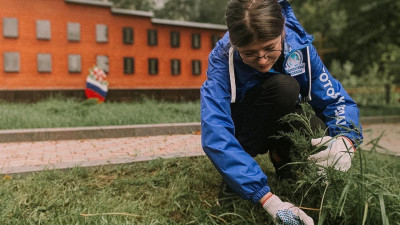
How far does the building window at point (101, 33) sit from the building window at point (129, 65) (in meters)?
1.59

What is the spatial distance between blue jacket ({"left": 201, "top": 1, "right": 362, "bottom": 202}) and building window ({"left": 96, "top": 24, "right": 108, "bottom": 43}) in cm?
1899

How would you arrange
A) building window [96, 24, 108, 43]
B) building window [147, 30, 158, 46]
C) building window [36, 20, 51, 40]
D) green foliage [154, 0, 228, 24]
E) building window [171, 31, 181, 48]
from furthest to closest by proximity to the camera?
green foliage [154, 0, 228, 24] < building window [171, 31, 181, 48] < building window [147, 30, 158, 46] < building window [96, 24, 108, 43] < building window [36, 20, 51, 40]

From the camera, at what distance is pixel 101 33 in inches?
789

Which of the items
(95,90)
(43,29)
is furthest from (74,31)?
(95,90)

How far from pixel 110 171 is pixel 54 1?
18381mm

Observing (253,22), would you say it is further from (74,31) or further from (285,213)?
(74,31)

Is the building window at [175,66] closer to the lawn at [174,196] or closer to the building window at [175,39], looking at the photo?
the building window at [175,39]

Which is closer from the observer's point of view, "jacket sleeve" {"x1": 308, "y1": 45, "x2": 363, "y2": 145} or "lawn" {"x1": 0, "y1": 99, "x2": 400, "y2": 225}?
"lawn" {"x1": 0, "y1": 99, "x2": 400, "y2": 225}

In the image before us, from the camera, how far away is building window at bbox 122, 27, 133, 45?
20.6 metres

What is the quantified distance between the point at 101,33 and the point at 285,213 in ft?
65.2

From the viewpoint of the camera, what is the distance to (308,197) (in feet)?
6.43

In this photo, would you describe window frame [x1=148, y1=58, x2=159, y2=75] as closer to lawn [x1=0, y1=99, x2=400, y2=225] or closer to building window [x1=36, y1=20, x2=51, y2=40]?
building window [x1=36, y1=20, x2=51, y2=40]

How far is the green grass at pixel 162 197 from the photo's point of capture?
1.72 m

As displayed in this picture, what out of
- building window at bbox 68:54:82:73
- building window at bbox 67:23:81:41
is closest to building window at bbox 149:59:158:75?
building window at bbox 68:54:82:73
